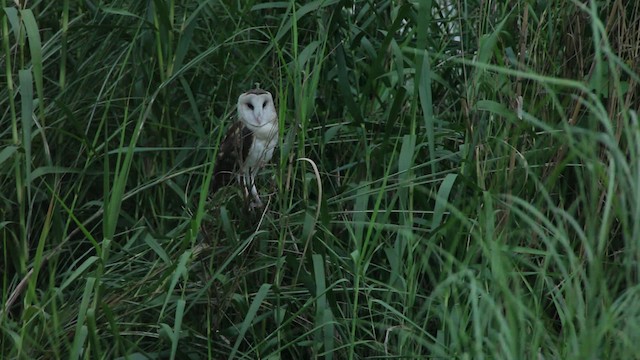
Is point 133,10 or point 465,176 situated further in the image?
point 133,10

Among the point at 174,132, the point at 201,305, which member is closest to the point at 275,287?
the point at 201,305

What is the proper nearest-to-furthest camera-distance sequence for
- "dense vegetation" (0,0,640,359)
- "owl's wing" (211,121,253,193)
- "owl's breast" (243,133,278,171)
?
"dense vegetation" (0,0,640,359) → "owl's breast" (243,133,278,171) → "owl's wing" (211,121,253,193)

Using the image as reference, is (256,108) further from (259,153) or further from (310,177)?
(310,177)

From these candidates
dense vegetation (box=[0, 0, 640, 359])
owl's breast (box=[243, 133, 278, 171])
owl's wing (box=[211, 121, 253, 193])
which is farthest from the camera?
owl's wing (box=[211, 121, 253, 193])

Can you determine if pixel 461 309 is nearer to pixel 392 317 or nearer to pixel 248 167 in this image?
pixel 392 317

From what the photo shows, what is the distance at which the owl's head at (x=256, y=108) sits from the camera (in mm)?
3811

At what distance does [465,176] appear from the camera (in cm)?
328

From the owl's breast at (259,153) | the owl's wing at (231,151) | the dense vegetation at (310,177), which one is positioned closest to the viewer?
the dense vegetation at (310,177)

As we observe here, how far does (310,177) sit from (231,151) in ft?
2.12

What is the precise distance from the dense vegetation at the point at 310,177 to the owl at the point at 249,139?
69mm

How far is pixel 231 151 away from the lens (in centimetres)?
402

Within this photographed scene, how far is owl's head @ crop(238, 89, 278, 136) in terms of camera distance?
3811 millimetres

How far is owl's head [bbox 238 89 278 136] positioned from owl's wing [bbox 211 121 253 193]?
44 mm

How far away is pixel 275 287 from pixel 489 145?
25.6 inches
